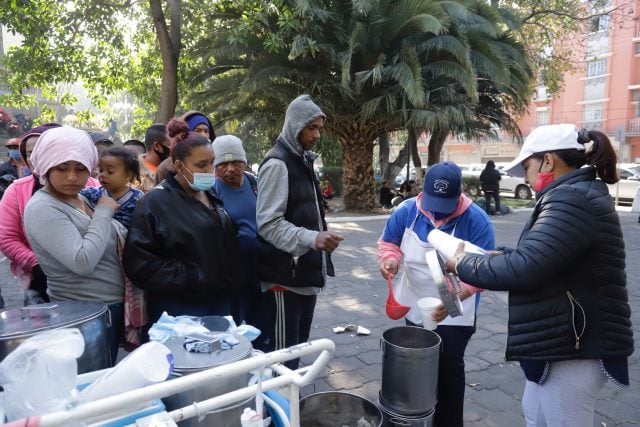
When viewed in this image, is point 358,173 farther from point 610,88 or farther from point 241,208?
point 610,88

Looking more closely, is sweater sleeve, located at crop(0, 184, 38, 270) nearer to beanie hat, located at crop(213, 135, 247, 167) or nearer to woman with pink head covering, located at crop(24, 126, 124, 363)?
woman with pink head covering, located at crop(24, 126, 124, 363)

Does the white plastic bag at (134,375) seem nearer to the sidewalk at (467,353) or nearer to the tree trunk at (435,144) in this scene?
the sidewalk at (467,353)

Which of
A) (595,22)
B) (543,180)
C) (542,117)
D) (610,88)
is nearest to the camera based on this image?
(543,180)

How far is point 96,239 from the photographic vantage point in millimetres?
1963

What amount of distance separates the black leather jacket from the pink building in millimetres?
30836

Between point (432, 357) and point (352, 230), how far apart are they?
8.05 m

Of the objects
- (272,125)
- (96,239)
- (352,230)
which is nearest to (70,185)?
(96,239)

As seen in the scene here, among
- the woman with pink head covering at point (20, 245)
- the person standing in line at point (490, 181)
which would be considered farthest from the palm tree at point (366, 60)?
the woman with pink head covering at point (20, 245)

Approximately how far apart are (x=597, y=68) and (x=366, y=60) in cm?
2958

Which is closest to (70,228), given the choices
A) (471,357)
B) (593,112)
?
(471,357)

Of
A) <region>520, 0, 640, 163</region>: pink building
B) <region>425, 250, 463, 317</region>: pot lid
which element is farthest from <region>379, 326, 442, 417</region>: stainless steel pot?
<region>520, 0, 640, 163</region>: pink building

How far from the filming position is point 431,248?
236 cm

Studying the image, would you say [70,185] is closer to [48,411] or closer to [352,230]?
[48,411]

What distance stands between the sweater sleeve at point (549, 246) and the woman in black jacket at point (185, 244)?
1351 millimetres
